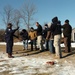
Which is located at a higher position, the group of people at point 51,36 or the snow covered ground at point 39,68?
the group of people at point 51,36

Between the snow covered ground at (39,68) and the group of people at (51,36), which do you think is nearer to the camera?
the snow covered ground at (39,68)

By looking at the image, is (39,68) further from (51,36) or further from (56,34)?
(51,36)

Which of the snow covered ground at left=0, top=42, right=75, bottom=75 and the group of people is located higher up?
the group of people

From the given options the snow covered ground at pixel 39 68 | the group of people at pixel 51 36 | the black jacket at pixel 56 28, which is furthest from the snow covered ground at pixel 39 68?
the black jacket at pixel 56 28

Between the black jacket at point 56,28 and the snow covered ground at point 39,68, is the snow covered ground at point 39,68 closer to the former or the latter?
the snow covered ground at point 39,68

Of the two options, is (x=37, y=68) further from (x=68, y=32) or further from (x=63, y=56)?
(x=68, y=32)

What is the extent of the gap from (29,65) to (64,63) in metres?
1.64

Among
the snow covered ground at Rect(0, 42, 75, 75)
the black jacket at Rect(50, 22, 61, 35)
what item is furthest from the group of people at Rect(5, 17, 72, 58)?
the snow covered ground at Rect(0, 42, 75, 75)

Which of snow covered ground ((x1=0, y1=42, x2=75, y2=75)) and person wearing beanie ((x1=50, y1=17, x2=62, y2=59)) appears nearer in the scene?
snow covered ground ((x1=0, y1=42, x2=75, y2=75))

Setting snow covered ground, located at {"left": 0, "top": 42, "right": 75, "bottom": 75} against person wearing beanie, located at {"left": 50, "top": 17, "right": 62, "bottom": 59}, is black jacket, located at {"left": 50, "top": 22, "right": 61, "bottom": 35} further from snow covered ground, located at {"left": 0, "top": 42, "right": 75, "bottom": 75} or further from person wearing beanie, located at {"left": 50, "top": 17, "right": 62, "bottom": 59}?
snow covered ground, located at {"left": 0, "top": 42, "right": 75, "bottom": 75}

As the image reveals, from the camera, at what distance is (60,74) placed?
8805mm

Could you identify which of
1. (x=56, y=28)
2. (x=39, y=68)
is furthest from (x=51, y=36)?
(x=39, y=68)

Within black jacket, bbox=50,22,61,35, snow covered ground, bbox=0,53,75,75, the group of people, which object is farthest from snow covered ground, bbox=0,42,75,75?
black jacket, bbox=50,22,61,35

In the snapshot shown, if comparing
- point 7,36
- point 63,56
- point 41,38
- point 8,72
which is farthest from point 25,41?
point 8,72
